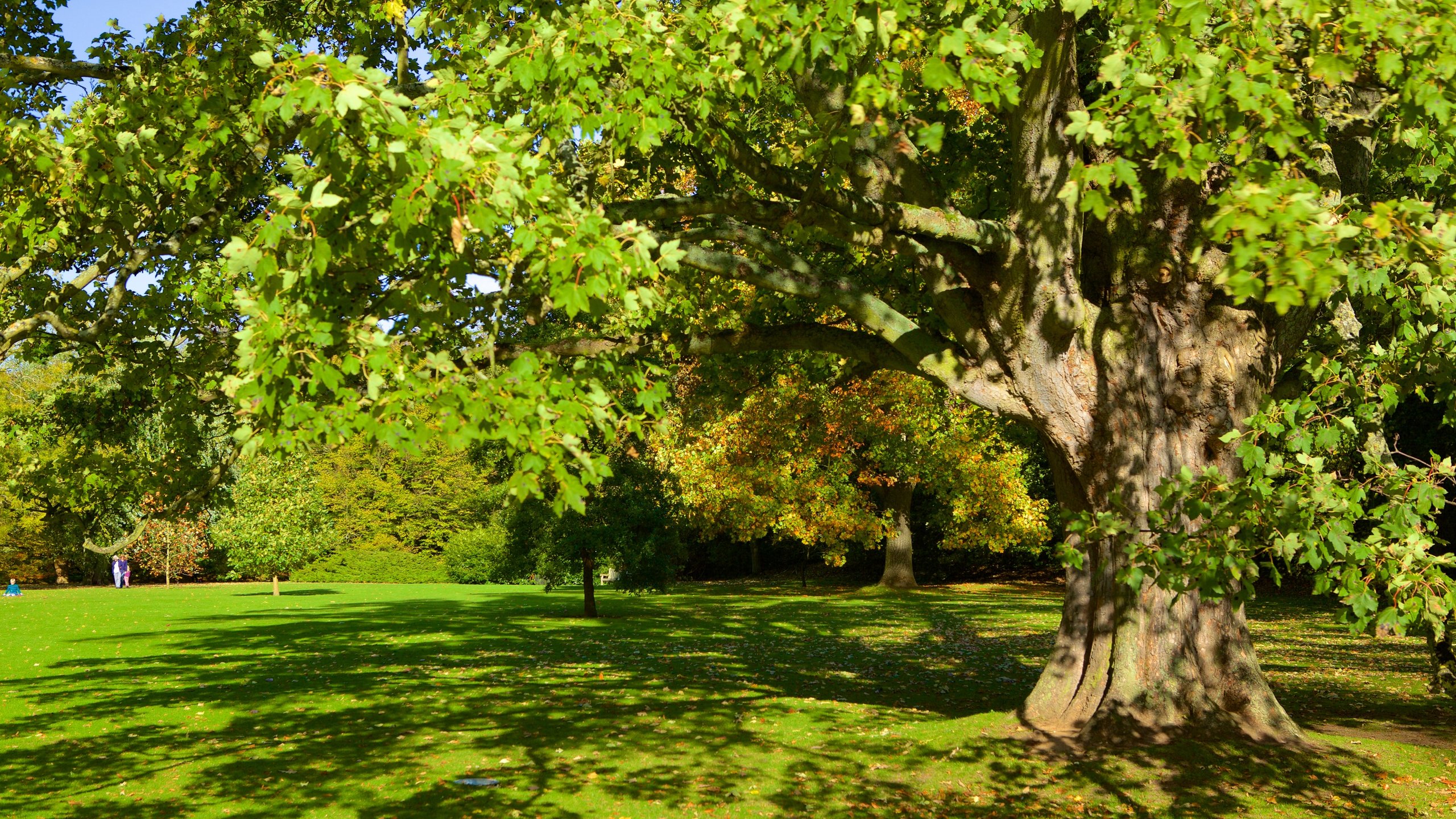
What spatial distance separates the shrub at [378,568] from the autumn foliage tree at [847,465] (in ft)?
84.2

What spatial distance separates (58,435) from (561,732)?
6580mm

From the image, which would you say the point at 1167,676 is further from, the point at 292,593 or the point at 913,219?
the point at 292,593

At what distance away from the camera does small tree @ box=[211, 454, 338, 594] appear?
42.5 meters

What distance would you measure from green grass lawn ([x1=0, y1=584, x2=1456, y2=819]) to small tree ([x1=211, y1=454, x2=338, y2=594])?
18717 millimetres

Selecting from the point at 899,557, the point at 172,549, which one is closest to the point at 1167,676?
the point at 899,557

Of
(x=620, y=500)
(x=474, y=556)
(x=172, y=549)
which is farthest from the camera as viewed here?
(x=474, y=556)

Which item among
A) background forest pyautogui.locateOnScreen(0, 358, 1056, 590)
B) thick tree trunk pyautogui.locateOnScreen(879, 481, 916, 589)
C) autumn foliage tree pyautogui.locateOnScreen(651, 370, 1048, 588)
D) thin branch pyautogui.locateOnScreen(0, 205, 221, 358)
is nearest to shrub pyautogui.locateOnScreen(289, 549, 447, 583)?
background forest pyautogui.locateOnScreen(0, 358, 1056, 590)

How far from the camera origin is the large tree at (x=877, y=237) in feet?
15.1

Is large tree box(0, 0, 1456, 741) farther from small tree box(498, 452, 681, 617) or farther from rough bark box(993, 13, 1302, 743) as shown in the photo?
small tree box(498, 452, 681, 617)

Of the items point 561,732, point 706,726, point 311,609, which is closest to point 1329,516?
point 706,726

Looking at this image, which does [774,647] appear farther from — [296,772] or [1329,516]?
[1329,516]

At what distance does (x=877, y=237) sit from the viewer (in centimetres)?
883

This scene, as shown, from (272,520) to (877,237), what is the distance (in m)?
40.0

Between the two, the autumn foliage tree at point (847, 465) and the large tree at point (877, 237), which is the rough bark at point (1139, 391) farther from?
the autumn foliage tree at point (847, 465)
